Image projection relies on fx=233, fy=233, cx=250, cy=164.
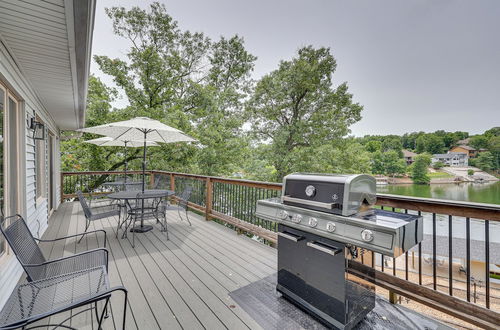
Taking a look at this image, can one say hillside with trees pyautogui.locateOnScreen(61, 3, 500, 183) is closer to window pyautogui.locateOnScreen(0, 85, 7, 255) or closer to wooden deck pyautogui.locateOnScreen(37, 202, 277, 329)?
wooden deck pyautogui.locateOnScreen(37, 202, 277, 329)

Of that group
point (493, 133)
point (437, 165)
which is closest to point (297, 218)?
point (493, 133)

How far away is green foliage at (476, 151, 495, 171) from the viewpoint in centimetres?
336

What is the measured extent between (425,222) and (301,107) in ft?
31.0

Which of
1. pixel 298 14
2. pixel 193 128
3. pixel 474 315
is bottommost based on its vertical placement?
pixel 474 315

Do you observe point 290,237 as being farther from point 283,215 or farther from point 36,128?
point 36,128

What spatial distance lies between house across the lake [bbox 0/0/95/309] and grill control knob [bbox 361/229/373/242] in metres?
2.38

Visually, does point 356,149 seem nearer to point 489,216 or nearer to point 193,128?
point 193,128

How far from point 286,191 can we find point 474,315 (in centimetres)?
158

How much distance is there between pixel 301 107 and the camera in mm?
13367

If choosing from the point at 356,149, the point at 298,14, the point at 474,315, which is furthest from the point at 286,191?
the point at 356,149

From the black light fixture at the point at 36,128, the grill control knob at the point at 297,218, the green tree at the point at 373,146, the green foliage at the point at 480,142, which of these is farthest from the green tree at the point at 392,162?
the black light fixture at the point at 36,128

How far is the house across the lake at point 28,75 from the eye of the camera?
175cm

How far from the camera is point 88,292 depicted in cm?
175

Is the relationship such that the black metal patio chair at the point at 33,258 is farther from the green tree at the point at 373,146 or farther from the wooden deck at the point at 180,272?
the green tree at the point at 373,146
